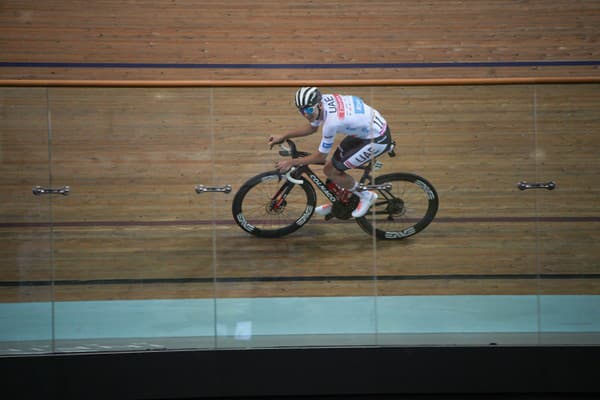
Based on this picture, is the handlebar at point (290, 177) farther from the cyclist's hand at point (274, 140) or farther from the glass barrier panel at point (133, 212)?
the glass barrier panel at point (133, 212)

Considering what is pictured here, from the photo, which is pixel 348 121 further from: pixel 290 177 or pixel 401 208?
pixel 401 208

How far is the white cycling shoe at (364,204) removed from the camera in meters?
3.27

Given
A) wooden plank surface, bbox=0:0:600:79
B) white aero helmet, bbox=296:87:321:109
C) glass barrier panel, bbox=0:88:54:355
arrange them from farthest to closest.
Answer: wooden plank surface, bbox=0:0:600:79 → white aero helmet, bbox=296:87:321:109 → glass barrier panel, bbox=0:88:54:355

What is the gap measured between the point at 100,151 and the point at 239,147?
67cm

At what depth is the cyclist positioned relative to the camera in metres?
3.23

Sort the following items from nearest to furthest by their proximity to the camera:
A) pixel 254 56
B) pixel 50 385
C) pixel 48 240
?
1. pixel 50 385
2. pixel 48 240
3. pixel 254 56

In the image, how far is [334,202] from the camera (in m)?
3.28

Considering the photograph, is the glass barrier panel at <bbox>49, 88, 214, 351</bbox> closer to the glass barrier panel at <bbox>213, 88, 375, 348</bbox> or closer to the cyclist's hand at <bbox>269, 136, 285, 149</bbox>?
the glass barrier panel at <bbox>213, 88, 375, 348</bbox>

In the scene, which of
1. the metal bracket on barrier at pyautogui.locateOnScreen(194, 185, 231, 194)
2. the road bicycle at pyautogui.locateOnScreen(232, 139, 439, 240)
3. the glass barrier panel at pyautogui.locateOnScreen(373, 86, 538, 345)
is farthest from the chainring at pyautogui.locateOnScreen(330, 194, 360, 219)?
the metal bracket on barrier at pyautogui.locateOnScreen(194, 185, 231, 194)

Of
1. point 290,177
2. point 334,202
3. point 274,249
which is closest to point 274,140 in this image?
point 290,177

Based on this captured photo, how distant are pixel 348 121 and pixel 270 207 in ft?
1.92

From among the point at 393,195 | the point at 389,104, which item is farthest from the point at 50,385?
the point at 389,104

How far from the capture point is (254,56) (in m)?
5.68

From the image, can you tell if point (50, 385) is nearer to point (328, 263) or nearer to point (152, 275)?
point (152, 275)
